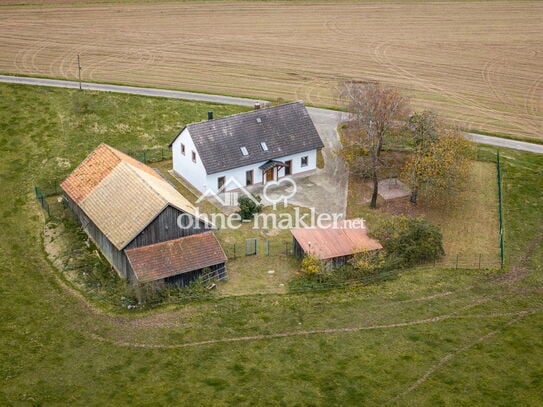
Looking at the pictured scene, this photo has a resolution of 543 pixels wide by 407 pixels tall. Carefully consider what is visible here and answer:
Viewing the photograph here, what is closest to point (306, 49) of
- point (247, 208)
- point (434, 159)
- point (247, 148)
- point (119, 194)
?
point (247, 148)

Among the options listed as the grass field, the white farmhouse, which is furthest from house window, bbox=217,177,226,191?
the grass field

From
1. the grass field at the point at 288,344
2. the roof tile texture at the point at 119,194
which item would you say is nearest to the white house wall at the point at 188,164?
the roof tile texture at the point at 119,194

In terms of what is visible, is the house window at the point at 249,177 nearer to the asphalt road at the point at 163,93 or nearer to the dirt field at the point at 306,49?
the asphalt road at the point at 163,93

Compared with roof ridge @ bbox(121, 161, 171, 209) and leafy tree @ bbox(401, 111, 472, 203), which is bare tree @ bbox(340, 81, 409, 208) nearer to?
leafy tree @ bbox(401, 111, 472, 203)

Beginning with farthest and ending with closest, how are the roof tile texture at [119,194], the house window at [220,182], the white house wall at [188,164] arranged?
1. the house window at [220,182]
2. the white house wall at [188,164]
3. the roof tile texture at [119,194]

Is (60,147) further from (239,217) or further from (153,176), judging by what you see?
(239,217)

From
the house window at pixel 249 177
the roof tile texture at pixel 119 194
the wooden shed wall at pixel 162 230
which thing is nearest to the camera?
the wooden shed wall at pixel 162 230
